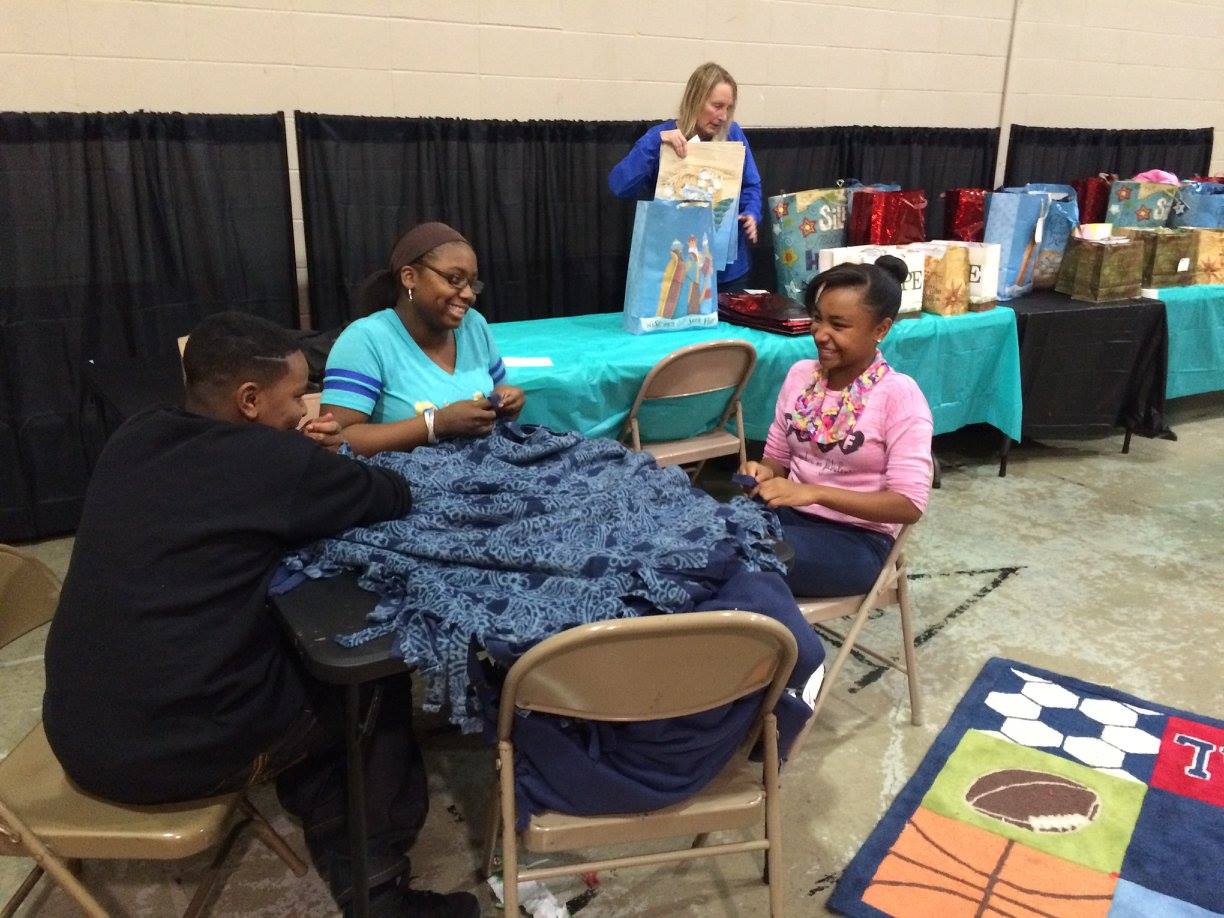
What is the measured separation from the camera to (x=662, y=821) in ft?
4.61

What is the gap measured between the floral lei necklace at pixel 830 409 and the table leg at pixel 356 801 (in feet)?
3.91

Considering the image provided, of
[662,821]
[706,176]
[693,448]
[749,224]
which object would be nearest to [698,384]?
[693,448]

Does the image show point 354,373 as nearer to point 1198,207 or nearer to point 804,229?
point 804,229

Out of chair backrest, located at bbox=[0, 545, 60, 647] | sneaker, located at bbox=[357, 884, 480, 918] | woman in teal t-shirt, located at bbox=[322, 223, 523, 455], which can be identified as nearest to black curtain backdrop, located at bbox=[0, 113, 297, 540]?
woman in teal t-shirt, located at bbox=[322, 223, 523, 455]

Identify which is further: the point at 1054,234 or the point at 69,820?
the point at 1054,234

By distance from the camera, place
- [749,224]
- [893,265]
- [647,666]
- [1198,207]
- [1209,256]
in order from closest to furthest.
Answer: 1. [647,666]
2. [893,265]
3. [749,224]
4. [1209,256]
5. [1198,207]

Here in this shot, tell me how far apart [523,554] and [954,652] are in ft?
5.68

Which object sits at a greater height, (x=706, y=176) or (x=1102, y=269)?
(x=706, y=176)

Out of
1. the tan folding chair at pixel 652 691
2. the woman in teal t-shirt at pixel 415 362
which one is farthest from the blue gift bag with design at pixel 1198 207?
the tan folding chair at pixel 652 691

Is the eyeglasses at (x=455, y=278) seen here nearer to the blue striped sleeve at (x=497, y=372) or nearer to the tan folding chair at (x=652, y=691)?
the blue striped sleeve at (x=497, y=372)

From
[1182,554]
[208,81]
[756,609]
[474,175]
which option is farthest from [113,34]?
[1182,554]

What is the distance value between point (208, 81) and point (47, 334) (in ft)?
3.48

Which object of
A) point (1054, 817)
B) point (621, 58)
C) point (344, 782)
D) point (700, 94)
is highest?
point (621, 58)

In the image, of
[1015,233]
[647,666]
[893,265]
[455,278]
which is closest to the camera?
[647,666]
